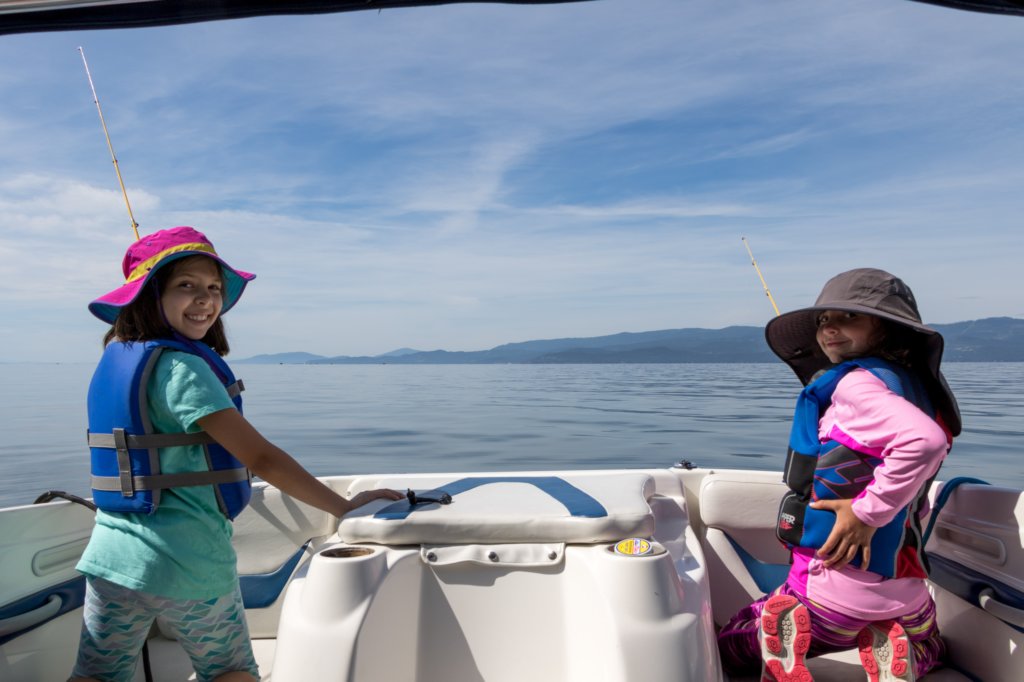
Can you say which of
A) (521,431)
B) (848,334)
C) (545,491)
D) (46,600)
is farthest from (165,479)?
(521,431)

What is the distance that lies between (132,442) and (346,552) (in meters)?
0.49

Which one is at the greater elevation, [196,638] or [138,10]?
[138,10]

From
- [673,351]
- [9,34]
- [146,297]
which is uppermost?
[9,34]

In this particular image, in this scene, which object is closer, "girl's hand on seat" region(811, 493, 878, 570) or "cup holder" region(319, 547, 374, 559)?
"cup holder" region(319, 547, 374, 559)

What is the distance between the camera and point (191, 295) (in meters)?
1.64

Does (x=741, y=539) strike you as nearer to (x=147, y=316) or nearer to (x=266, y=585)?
(x=266, y=585)

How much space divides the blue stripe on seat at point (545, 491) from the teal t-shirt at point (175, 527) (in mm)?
365

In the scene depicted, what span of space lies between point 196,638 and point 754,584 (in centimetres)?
181

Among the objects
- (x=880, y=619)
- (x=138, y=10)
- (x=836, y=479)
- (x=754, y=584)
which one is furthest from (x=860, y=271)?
(x=138, y=10)

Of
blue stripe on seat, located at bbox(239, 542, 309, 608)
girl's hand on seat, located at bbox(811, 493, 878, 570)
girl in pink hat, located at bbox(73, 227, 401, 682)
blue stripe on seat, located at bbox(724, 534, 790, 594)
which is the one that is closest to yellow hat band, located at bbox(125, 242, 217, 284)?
girl in pink hat, located at bbox(73, 227, 401, 682)

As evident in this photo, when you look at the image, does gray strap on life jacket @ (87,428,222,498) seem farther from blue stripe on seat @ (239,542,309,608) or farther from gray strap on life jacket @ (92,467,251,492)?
blue stripe on seat @ (239,542,309,608)

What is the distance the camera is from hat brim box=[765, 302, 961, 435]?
176 cm

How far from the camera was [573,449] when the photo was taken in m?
9.19

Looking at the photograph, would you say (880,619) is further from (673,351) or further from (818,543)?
(673,351)
